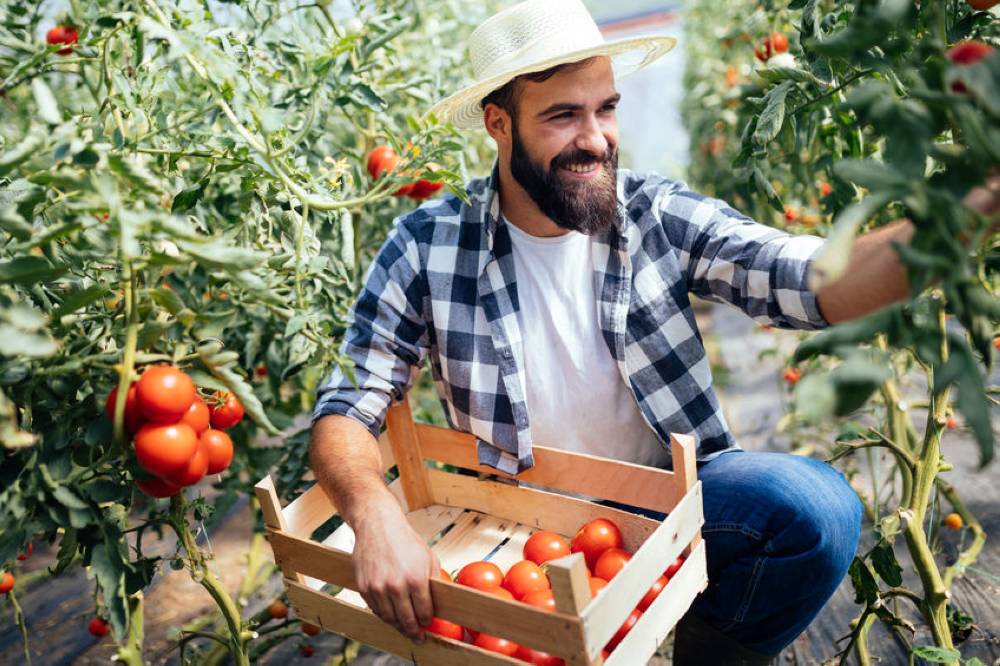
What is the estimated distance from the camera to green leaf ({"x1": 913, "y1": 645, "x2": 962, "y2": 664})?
4.32 ft

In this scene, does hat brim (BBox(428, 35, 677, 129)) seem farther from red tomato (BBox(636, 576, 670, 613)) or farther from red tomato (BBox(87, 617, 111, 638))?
red tomato (BBox(87, 617, 111, 638))

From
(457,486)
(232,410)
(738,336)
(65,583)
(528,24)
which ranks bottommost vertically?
(738,336)

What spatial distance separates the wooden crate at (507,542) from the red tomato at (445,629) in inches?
1.1

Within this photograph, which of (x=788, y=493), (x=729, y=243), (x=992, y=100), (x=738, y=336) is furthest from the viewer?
(x=738, y=336)

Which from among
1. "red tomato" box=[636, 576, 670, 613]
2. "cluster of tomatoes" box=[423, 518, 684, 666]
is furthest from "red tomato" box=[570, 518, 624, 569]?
"red tomato" box=[636, 576, 670, 613]

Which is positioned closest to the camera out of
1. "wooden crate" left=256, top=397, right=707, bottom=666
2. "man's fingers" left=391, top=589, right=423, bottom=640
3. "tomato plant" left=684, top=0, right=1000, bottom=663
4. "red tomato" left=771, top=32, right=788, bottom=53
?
"tomato plant" left=684, top=0, right=1000, bottom=663

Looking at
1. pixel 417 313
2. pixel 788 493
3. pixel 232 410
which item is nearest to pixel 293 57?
pixel 417 313

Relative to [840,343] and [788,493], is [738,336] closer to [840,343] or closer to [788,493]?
[788,493]

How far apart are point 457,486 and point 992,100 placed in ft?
4.00

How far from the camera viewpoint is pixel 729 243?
149 centimetres

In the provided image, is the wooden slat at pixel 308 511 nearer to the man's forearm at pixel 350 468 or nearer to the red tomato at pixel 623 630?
the man's forearm at pixel 350 468

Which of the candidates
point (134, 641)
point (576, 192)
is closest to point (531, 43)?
point (576, 192)

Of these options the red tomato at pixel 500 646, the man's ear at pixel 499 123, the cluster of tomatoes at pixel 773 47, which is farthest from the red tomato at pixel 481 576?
the cluster of tomatoes at pixel 773 47

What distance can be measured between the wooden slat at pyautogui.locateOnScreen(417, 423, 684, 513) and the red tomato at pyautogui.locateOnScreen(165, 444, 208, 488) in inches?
23.3
